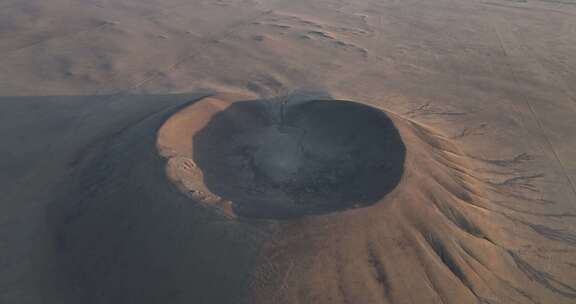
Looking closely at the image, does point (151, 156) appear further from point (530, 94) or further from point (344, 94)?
point (530, 94)

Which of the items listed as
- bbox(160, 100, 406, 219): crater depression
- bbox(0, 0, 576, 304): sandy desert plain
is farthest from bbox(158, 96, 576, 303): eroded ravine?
bbox(160, 100, 406, 219): crater depression

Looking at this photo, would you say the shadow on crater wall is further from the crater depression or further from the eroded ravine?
the eroded ravine

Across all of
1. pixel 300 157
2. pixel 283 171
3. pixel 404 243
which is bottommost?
pixel 283 171

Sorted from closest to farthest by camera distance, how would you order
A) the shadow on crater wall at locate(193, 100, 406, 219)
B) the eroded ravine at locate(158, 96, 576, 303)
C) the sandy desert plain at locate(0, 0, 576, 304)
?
the eroded ravine at locate(158, 96, 576, 303), the sandy desert plain at locate(0, 0, 576, 304), the shadow on crater wall at locate(193, 100, 406, 219)

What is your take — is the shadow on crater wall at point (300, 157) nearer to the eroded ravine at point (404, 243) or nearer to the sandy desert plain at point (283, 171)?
the sandy desert plain at point (283, 171)

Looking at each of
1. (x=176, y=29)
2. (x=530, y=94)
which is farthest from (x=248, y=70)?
(x=530, y=94)

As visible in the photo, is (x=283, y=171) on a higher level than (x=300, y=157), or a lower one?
lower

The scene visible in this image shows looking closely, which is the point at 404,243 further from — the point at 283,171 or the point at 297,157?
the point at 297,157

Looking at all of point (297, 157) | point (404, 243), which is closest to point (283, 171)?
point (297, 157)

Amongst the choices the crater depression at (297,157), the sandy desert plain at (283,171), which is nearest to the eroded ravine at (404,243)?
the sandy desert plain at (283,171)
